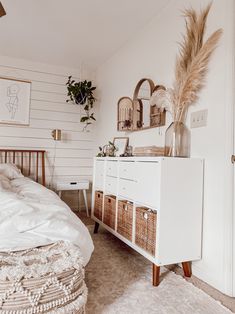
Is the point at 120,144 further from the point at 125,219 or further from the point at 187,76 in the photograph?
the point at 187,76

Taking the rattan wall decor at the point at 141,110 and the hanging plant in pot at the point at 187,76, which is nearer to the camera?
the hanging plant in pot at the point at 187,76

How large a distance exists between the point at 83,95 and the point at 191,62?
2.14 m

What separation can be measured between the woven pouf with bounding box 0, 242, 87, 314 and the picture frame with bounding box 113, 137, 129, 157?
1819 millimetres

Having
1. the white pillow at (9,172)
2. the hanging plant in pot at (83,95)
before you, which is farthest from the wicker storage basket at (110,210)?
the hanging plant in pot at (83,95)

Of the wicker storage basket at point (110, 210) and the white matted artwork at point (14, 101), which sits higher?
the white matted artwork at point (14, 101)

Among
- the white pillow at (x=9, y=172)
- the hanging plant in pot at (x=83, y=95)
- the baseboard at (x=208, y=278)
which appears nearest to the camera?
the baseboard at (x=208, y=278)

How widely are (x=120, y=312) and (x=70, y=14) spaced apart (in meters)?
2.70

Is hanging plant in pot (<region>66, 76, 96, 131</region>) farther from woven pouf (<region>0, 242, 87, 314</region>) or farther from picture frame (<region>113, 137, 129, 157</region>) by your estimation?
woven pouf (<region>0, 242, 87, 314</region>)

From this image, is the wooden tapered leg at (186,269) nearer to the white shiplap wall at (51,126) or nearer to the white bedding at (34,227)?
the white bedding at (34,227)

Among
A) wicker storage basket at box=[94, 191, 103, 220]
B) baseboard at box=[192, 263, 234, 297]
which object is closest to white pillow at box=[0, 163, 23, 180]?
wicker storage basket at box=[94, 191, 103, 220]

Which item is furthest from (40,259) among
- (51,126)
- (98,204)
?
(51,126)

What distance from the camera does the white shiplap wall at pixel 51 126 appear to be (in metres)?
3.55

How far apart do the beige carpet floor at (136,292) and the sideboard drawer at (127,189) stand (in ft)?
1.86

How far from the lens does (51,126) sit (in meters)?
3.77
